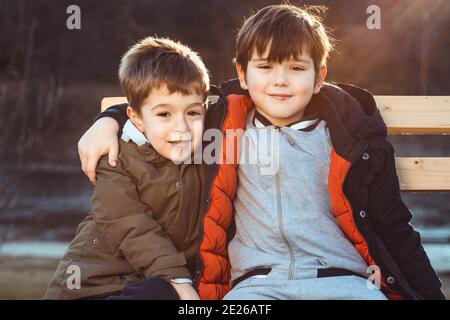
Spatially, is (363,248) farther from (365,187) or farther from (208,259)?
(208,259)

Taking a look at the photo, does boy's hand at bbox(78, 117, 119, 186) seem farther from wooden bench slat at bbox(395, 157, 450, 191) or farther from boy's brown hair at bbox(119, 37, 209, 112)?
wooden bench slat at bbox(395, 157, 450, 191)

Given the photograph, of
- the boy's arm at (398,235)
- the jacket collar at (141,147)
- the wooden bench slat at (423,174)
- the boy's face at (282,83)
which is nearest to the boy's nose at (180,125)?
the jacket collar at (141,147)

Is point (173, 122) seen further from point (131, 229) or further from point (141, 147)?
point (131, 229)

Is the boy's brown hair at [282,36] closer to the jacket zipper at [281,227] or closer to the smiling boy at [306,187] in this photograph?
the smiling boy at [306,187]

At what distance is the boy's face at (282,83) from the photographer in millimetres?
1862

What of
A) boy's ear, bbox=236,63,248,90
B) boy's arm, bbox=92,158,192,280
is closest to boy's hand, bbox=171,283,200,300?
boy's arm, bbox=92,158,192,280

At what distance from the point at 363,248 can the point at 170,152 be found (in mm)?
555

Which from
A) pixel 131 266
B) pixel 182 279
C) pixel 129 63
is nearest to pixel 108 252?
pixel 131 266

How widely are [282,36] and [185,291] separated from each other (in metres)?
0.70

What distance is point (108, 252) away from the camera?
187 cm

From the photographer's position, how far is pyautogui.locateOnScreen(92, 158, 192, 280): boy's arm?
175 cm

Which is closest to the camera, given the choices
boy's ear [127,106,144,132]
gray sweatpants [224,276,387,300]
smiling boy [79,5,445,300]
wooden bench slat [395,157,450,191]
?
gray sweatpants [224,276,387,300]

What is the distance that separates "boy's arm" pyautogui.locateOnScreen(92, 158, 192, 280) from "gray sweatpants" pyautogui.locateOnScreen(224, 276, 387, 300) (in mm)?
157

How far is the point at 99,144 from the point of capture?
1.90 meters
